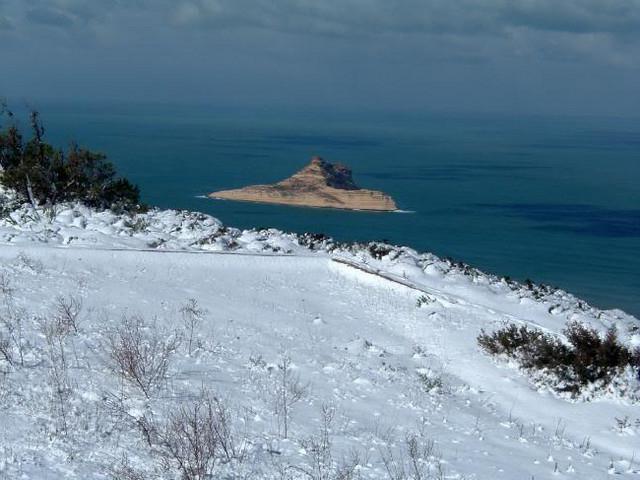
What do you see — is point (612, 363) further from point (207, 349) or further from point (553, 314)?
point (207, 349)

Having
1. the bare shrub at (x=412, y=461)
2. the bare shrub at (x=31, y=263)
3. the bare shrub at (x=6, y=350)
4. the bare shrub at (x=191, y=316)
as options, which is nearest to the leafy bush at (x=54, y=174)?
the bare shrub at (x=31, y=263)

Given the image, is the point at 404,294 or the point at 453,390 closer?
the point at 453,390

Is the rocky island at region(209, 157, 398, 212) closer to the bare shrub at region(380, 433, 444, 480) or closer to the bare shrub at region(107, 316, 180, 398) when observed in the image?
the bare shrub at region(107, 316, 180, 398)

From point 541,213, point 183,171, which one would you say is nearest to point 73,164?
point 541,213

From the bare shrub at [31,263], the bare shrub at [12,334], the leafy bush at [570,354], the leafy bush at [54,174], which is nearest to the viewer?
the bare shrub at [12,334]

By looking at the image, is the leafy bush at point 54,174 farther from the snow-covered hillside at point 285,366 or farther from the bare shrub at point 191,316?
the bare shrub at point 191,316

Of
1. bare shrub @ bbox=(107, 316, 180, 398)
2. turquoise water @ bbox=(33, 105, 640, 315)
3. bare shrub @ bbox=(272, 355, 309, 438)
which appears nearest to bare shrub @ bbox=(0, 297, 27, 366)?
bare shrub @ bbox=(107, 316, 180, 398)
